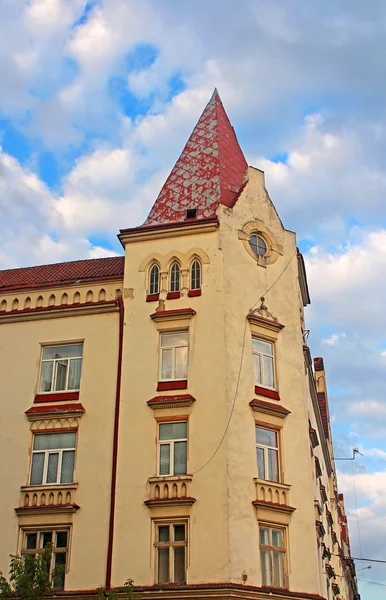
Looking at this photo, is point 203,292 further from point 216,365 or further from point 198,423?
point 198,423

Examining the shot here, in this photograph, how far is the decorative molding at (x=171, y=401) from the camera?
77.8 ft

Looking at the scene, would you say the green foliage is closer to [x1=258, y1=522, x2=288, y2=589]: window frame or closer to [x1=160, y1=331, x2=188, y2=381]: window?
[x1=258, y1=522, x2=288, y2=589]: window frame

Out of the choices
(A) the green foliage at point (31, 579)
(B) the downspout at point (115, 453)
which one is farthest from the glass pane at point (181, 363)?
(A) the green foliage at point (31, 579)

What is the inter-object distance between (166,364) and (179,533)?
221 inches

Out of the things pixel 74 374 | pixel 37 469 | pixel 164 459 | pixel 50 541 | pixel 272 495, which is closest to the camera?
pixel 272 495

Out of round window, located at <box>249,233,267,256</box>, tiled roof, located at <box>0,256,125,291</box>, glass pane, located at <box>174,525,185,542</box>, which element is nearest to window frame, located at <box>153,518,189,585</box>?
glass pane, located at <box>174,525,185,542</box>

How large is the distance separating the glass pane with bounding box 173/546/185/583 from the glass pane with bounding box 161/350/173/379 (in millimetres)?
5643

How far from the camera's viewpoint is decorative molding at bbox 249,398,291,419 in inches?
941

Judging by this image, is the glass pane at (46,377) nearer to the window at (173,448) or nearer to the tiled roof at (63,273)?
the tiled roof at (63,273)

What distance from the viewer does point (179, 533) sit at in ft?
73.2

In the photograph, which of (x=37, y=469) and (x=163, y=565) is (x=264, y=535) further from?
(x=37, y=469)

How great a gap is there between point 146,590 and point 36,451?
20.8 feet

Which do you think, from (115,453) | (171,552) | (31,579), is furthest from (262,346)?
(31,579)

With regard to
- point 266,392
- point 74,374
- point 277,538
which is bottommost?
point 277,538
